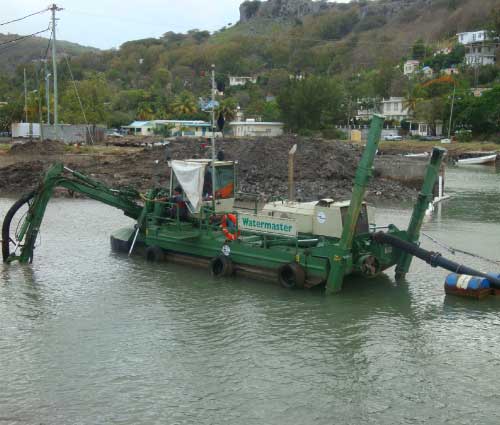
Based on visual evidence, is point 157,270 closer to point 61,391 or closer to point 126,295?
point 126,295

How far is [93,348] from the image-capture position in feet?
41.7

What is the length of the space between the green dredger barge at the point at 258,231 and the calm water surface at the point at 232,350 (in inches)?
21.0

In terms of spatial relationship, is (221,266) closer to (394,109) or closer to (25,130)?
(25,130)

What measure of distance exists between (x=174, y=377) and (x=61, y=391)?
1820 mm

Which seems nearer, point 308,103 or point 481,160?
point 481,160

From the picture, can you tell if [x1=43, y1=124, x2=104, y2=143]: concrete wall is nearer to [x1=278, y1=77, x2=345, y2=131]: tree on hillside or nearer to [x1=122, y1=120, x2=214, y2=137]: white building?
[x1=122, y1=120, x2=214, y2=137]: white building

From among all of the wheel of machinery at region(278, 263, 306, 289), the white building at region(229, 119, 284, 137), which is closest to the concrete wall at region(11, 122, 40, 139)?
the white building at region(229, 119, 284, 137)

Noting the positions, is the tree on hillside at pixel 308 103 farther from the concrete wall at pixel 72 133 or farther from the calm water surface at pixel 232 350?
the calm water surface at pixel 232 350

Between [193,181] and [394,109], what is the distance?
102760 millimetres

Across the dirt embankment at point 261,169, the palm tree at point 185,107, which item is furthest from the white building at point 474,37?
the dirt embankment at point 261,169

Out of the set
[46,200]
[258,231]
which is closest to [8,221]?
[46,200]

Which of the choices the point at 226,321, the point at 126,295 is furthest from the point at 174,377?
the point at 126,295

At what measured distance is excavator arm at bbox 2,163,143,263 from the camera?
18.6 meters

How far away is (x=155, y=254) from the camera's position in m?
19.2
